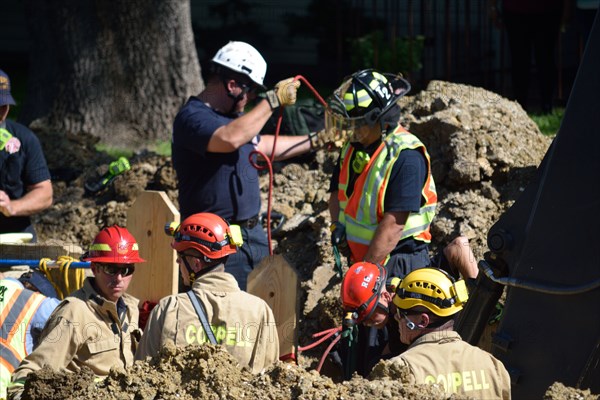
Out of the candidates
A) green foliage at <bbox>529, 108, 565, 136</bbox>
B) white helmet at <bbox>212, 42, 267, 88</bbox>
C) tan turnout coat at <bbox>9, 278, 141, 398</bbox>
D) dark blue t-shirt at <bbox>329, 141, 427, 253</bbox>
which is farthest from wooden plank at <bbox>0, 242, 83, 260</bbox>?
green foliage at <bbox>529, 108, 565, 136</bbox>

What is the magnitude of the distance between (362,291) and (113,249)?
1.37 metres

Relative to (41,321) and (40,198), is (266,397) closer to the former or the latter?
(41,321)

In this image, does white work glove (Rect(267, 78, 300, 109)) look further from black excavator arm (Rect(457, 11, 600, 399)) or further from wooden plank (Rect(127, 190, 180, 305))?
black excavator arm (Rect(457, 11, 600, 399))

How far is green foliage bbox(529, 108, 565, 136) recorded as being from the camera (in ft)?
34.1

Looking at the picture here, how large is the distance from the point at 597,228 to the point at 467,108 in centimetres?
363

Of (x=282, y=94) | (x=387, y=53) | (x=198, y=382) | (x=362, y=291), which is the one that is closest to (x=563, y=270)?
(x=362, y=291)

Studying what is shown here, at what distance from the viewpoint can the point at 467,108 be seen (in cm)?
868

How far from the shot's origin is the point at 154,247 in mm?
7223

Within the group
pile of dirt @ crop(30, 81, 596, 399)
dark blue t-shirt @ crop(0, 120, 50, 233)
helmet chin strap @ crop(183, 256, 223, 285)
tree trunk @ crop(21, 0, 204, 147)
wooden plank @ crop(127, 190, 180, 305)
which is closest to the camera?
helmet chin strap @ crop(183, 256, 223, 285)

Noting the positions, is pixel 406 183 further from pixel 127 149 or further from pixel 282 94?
pixel 127 149

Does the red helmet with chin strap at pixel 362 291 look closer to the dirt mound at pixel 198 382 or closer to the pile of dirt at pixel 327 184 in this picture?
the dirt mound at pixel 198 382

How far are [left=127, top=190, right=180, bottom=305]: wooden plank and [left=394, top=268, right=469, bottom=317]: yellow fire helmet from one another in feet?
8.18

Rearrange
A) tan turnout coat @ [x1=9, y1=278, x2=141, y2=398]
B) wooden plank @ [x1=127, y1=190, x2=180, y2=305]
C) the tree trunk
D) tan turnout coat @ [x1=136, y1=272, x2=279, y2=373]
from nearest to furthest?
tan turnout coat @ [x1=136, y1=272, x2=279, y2=373], tan turnout coat @ [x1=9, y1=278, x2=141, y2=398], wooden plank @ [x1=127, y1=190, x2=180, y2=305], the tree trunk

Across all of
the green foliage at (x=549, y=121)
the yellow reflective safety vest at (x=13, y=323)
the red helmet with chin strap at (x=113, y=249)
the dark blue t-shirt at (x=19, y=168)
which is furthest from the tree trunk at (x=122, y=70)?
the red helmet with chin strap at (x=113, y=249)
